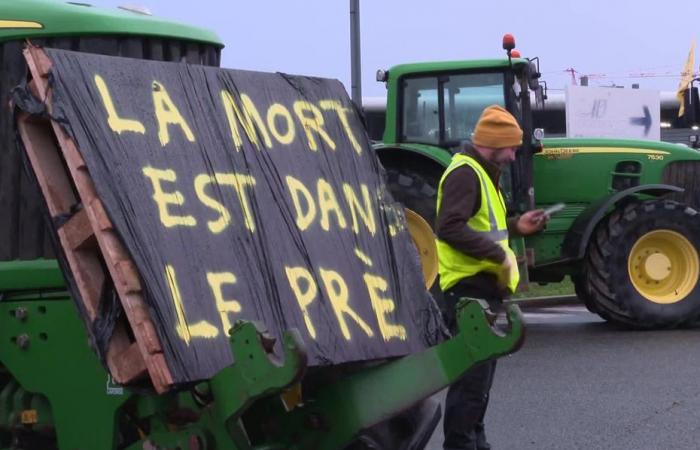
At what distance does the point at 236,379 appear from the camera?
169 inches

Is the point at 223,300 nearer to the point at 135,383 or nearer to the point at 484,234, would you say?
the point at 135,383

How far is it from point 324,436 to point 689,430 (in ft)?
11.6

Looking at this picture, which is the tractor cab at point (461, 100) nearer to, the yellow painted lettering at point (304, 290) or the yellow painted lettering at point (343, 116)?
the yellow painted lettering at point (343, 116)

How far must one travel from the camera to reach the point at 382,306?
5113 mm

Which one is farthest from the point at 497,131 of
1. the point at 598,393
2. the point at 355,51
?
the point at 355,51

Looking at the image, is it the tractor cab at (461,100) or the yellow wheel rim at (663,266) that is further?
the yellow wheel rim at (663,266)

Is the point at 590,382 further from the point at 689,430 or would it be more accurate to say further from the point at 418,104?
the point at 418,104

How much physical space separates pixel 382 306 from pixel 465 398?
3.78 feet

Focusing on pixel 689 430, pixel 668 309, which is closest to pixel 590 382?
pixel 689 430

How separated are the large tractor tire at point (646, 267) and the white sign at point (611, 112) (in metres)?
8.38

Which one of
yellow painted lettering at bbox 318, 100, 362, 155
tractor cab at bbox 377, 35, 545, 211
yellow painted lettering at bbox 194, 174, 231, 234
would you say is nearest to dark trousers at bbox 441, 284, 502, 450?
yellow painted lettering at bbox 318, 100, 362, 155

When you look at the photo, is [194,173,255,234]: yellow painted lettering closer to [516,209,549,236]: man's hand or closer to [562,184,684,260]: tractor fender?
[516,209,549,236]: man's hand

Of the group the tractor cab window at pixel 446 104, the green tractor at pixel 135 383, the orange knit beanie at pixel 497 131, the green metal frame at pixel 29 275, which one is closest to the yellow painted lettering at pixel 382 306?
the green tractor at pixel 135 383

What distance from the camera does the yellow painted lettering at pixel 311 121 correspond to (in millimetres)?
5301
